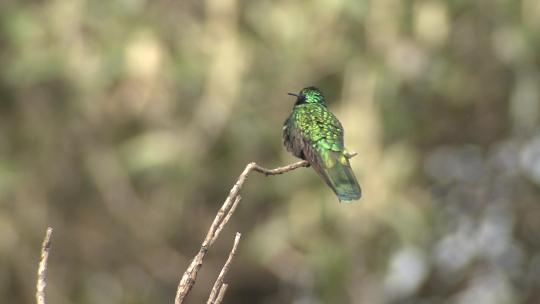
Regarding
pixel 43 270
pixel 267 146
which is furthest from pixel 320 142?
pixel 267 146

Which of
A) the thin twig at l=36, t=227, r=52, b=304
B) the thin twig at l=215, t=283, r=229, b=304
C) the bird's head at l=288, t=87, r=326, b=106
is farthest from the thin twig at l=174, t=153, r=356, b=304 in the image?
the bird's head at l=288, t=87, r=326, b=106

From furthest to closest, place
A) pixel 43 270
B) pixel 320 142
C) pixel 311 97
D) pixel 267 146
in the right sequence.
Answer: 1. pixel 267 146
2. pixel 311 97
3. pixel 320 142
4. pixel 43 270

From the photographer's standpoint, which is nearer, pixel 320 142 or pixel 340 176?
pixel 340 176

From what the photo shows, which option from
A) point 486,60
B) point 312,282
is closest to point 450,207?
point 486,60

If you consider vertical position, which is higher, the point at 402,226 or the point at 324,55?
the point at 324,55

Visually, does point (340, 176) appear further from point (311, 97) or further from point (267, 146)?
point (267, 146)

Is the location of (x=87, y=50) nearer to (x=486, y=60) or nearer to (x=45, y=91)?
(x=45, y=91)

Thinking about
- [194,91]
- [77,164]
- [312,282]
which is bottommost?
[312,282]
